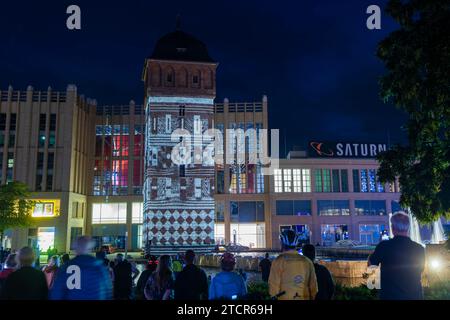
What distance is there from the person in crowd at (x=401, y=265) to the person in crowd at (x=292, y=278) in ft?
3.46

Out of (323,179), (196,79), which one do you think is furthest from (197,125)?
(323,179)

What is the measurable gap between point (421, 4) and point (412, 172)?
5.55 m

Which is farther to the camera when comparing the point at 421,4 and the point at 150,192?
the point at 150,192

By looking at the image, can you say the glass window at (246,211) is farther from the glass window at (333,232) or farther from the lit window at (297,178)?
the glass window at (333,232)

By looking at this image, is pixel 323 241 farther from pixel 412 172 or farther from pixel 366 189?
pixel 412 172

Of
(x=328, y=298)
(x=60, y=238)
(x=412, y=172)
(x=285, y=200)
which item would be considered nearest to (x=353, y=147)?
(x=285, y=200)

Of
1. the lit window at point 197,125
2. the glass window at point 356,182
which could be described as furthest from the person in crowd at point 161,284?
the glass window at point 356,182

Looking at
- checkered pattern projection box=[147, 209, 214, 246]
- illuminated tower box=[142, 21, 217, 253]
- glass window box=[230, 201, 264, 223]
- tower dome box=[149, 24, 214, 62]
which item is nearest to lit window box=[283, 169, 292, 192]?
glass window box=[230, 201, 264, 223]

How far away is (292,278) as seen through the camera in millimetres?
6266

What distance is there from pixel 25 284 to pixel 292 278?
12.9ft

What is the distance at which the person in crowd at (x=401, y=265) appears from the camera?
615 cm

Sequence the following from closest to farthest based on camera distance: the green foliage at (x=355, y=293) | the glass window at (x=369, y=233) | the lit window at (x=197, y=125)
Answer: the green foliage at (x=355, y=293), the lit window at (x=197, y=125), the glass window at (x=369, y=233)

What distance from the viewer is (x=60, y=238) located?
186 ft

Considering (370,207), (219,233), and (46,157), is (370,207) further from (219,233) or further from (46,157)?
(46,157)
